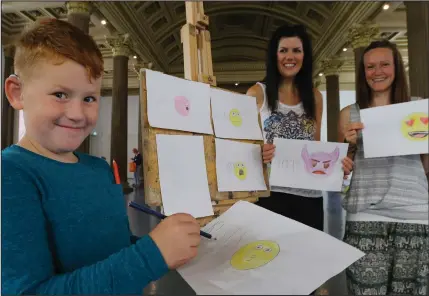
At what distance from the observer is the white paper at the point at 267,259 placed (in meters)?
0.45

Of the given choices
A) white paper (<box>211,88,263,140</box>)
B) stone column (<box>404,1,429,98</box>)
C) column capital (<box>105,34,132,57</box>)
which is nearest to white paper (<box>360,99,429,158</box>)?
stone column (<box>404,1,429,98</box>)

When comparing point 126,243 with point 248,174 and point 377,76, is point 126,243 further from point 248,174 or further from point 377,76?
point 377,76

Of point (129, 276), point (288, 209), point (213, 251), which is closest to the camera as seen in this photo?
point (129, 276)

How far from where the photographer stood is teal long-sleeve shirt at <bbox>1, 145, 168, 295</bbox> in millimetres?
429

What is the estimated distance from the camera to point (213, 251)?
0.58 meters

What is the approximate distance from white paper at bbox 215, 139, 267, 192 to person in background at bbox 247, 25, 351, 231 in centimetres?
8

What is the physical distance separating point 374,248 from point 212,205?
1.67 feet

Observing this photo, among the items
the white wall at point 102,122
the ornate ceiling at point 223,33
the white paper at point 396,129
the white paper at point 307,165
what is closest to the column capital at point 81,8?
the white wall at point 102,122

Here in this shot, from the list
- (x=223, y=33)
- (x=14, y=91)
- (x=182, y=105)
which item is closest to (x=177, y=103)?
(x=182, y=105)

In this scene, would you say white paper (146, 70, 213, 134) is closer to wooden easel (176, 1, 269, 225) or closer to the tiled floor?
wooden easel (176, 1, 269, 225)

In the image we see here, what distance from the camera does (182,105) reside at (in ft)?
2.91

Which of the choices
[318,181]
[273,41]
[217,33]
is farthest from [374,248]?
[217,33]

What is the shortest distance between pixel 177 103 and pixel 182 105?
21 millimetres

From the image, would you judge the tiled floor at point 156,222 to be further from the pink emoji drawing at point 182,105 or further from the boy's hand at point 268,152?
the boy's hand at point 268,152
